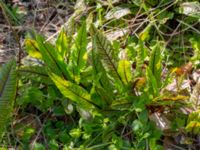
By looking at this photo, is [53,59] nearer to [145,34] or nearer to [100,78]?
[100,78]

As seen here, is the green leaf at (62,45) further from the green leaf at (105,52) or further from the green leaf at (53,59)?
the green leaf at (105,52)

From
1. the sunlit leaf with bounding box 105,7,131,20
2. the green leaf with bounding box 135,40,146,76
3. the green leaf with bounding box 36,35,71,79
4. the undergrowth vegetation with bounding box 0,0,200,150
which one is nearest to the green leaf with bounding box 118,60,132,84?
the undergrowth vegetation with bounding box 0,0,200,150

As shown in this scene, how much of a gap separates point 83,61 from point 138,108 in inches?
13.1

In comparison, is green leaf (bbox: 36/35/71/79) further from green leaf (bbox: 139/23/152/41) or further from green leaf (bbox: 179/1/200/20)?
green leaf (bbox: 179/1/200/20)

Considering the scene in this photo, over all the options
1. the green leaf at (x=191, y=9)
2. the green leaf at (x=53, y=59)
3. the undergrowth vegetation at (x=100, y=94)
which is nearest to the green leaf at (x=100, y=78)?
the undergrowth vegetation at (x=100, y=94)

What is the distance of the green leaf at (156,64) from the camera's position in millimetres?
1828

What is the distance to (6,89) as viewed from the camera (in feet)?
6.14

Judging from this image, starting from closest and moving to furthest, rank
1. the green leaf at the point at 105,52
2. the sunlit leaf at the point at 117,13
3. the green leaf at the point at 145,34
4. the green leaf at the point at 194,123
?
the green leaf at the point at 194,123 < the green leaf at the point at 105,52 < the green leaf at the point at 145,34 < the sunlit leaf at the point at 117,13

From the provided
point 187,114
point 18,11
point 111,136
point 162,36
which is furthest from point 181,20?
point 18,11

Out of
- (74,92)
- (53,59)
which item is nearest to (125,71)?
(74,92)

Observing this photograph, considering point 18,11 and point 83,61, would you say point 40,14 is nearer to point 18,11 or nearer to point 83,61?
point 18,11

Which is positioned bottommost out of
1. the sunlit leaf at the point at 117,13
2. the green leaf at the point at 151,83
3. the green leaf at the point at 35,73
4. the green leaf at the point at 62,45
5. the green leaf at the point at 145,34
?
the green leaf at the point at 151,83

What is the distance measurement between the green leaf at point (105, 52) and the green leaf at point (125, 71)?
0.07 feet

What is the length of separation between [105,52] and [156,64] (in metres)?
0.22
